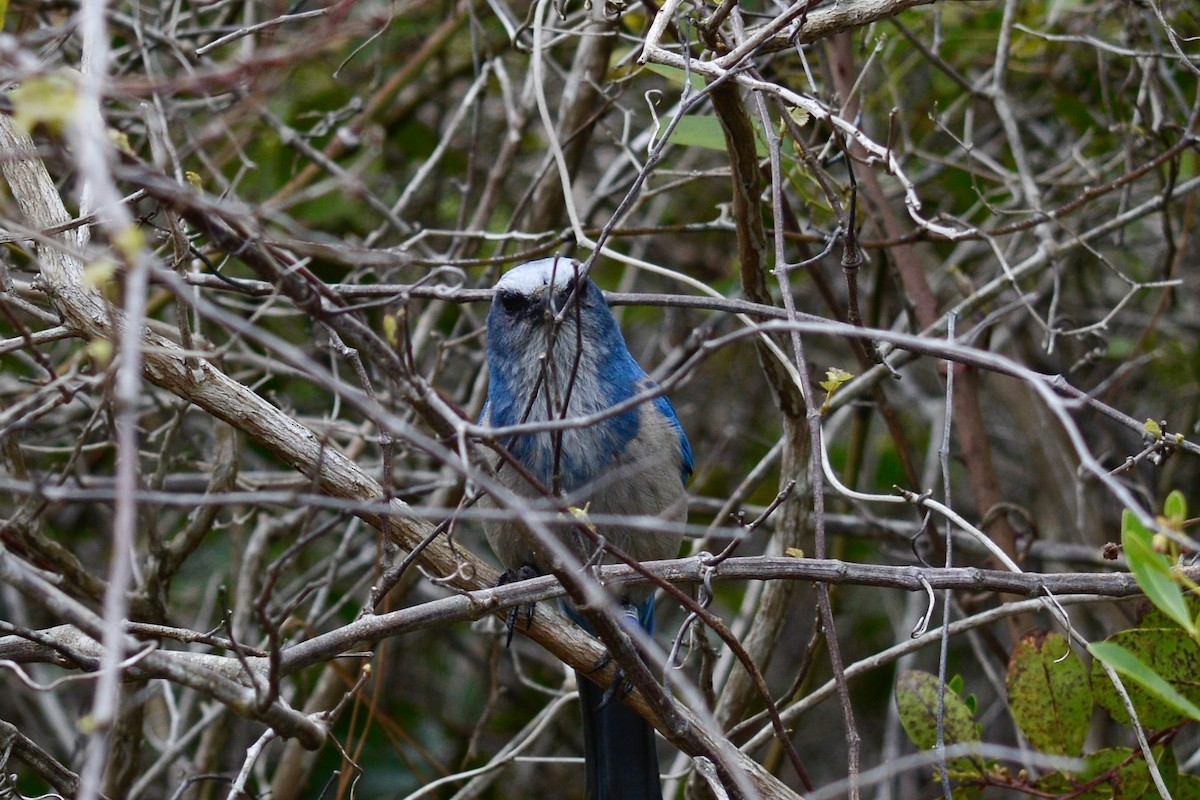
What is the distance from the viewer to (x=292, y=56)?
5.10 ft

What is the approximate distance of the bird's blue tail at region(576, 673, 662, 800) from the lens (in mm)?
3391

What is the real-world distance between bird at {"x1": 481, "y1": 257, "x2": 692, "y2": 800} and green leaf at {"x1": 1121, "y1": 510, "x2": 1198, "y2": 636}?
5.08 ft

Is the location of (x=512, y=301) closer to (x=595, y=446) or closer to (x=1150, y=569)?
(x=595, y=446)

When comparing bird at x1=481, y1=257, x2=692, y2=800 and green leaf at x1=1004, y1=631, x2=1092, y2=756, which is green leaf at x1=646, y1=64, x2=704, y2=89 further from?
green leaf at x1=1004, y1=631, x2=1092, y2=756

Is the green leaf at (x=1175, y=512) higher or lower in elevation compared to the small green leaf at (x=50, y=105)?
lower

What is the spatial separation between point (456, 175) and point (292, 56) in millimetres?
3782

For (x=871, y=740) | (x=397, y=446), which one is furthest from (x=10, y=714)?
(x=871, y=740)

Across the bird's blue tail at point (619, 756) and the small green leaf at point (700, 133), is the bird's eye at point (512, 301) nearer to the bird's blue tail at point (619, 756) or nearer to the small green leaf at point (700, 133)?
the small green leaf at point (700, 133)

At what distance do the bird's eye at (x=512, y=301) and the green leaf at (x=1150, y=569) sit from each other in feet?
6.22

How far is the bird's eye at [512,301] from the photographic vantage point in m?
3.32

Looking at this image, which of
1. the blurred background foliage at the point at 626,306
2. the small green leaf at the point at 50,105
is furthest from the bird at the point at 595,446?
the small green leaf at the point at 50,105

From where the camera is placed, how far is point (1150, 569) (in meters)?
1.73

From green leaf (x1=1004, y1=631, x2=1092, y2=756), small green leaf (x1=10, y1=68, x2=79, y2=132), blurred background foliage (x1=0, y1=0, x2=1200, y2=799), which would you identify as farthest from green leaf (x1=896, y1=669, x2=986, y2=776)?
small green leaf (x1=10, y1=68, x2=79, y2=132)

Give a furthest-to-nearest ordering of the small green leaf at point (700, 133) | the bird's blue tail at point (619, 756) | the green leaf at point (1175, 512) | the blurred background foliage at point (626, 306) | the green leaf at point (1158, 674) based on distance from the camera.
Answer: the blurred background foliage at point (626, 306) → the bird's blue tail at point (619, 756) → the small green leaf at point (700, 133) → the green leaf at point (1158, 674) → the green leaf at point (1175, 512)
